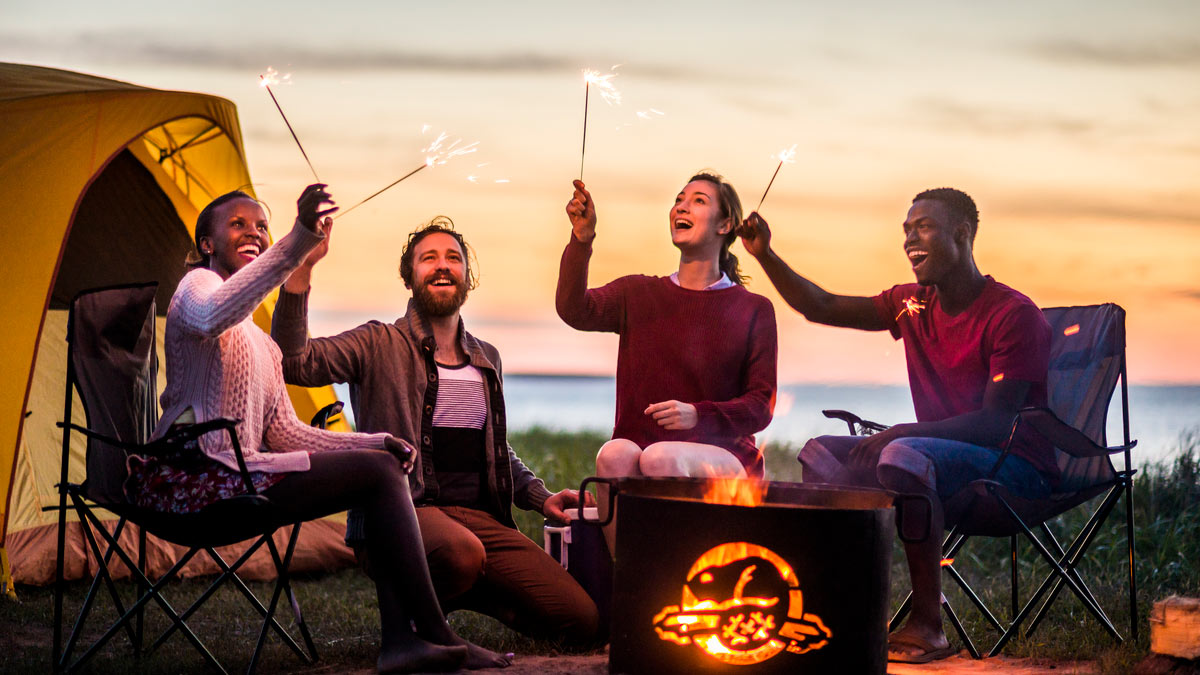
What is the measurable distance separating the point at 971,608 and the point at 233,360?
8.59 feet

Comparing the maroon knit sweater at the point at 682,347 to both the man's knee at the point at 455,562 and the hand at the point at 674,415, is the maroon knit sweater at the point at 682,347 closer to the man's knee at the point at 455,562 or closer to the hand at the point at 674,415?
the hand at the point at 674,415

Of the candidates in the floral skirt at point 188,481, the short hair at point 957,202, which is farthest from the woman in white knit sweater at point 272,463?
the short hair at point 957,202

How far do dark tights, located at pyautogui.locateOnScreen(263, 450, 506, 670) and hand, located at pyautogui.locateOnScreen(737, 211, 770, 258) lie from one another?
1.32 metres

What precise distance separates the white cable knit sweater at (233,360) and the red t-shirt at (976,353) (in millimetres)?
1572

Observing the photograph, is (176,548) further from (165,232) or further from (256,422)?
(256,422)

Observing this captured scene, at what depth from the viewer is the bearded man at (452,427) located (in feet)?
10.5

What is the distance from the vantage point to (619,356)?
3.55 meters

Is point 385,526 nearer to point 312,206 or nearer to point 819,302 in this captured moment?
point 312,206

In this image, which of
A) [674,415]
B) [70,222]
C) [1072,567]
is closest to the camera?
[674,415]

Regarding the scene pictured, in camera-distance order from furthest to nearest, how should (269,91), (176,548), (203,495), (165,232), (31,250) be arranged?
(165,232)
(176,548)
(31,250)
(269,91)
(203,495)

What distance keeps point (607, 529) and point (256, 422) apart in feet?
3.23

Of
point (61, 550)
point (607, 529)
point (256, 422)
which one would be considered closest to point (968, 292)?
point (607, 529)

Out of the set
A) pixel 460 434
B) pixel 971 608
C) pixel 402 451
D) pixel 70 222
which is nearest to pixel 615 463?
pixel 460 434

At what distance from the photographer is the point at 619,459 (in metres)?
3.22
